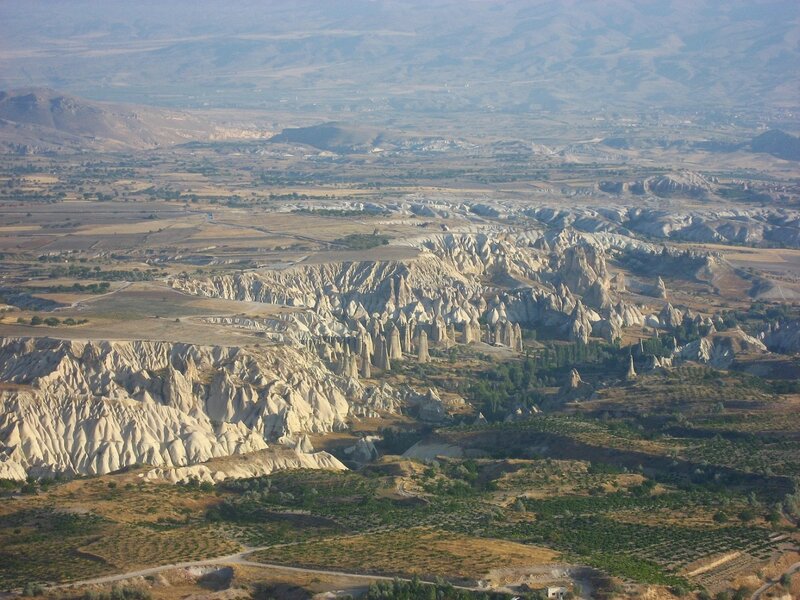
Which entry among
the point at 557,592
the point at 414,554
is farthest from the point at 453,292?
the point at 557,592

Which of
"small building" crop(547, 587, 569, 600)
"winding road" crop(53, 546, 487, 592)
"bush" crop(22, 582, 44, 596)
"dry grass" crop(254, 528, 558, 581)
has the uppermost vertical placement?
"bush" crop(22, 582, 44, 596)

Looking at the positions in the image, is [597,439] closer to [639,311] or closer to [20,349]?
[20,349]

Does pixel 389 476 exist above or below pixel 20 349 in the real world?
below

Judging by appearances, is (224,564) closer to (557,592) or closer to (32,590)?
(32,590)

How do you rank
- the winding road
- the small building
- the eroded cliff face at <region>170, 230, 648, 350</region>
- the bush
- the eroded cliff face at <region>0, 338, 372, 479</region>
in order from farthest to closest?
1. the eroded cliff face at <region>170, 230, 648, 350</region>
2. the eroded cliff face at <region>0, 338, 372, 479</region>
3. the small building
4. the winding road
5. the bush

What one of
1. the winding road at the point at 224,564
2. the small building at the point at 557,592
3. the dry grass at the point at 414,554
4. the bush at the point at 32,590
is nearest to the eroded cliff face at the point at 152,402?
the winding road at the point at 224,564

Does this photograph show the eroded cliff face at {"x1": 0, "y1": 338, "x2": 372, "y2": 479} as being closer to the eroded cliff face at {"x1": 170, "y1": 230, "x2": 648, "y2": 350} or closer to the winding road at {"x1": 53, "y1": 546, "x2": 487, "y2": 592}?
the eroded cliff face at {"x1": 170, "y1": 230, "x2": 648, "y2": 350}

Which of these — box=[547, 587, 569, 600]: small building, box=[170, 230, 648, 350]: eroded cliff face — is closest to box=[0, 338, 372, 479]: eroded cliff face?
box=[170, 230, 648, 350]: eroded cliff face

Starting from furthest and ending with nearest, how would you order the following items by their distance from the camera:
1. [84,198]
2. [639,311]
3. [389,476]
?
[84,198] < [639,311] < [389,476]

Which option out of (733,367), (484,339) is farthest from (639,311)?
(733,367)
